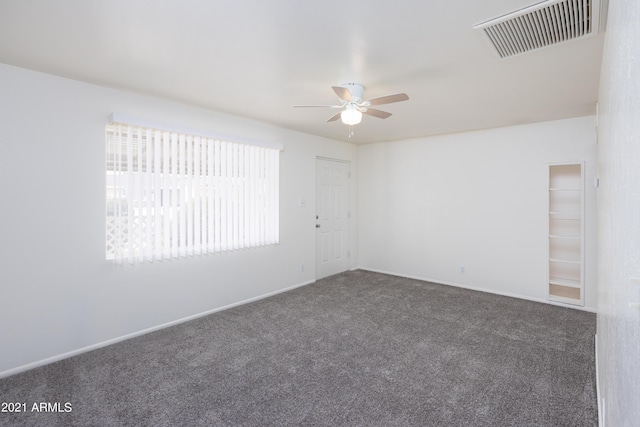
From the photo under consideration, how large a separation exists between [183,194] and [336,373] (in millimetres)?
2490

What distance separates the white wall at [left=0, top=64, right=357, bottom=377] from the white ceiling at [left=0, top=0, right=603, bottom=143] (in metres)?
0.21

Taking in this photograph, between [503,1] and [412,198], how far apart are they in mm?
3970

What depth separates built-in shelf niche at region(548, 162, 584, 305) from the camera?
13.6 feet

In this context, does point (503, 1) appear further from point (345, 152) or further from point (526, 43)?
point (345, 152)

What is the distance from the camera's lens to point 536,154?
4309 millimetres

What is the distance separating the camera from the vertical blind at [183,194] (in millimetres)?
3152

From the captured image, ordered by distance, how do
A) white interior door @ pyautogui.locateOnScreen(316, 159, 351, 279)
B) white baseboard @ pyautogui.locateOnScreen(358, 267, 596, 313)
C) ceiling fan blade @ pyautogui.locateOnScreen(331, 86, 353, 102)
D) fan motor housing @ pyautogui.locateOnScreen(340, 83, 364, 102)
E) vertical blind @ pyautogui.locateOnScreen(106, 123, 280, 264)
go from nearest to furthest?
ceiling fan blade @ pyautogui.locateOnScreen(331, 86, 353, 102) → fan motor housing @ pyautogui.locateOnScreen(340, 83, 364, 102) → vertical blind @ pyautogui.locateOnScreen(106, 123, 280, 264) → white baseboard @ pyautogui.locateOnScreen(358, 267, 596, 313) → white interior door @ pyautogui.locateOnScreen(316, 159, 351, 279)

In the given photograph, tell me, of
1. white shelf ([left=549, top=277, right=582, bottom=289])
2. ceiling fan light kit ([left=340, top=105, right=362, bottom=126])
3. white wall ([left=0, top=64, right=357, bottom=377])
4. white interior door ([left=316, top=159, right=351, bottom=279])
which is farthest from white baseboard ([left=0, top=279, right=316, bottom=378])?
white shelf ([left=549, top=277, right=582, bottom=289])

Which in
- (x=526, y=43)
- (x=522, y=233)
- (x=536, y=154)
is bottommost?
(x=522, y=233)

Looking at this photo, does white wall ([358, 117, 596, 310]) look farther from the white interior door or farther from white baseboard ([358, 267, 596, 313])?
the white interior door

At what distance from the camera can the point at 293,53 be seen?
233 centimetres

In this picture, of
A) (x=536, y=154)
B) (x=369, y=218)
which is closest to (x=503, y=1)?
(x=536, y=154)

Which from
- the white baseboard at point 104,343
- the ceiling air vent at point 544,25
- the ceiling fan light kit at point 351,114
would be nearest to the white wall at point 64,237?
the white baseboard at point 104,343

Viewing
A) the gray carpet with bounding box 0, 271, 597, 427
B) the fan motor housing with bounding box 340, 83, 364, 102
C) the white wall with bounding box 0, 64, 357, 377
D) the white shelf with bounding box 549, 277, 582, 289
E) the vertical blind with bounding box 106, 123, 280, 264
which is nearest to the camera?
the gray carpet with bounding box 0, 271, 597, 427
